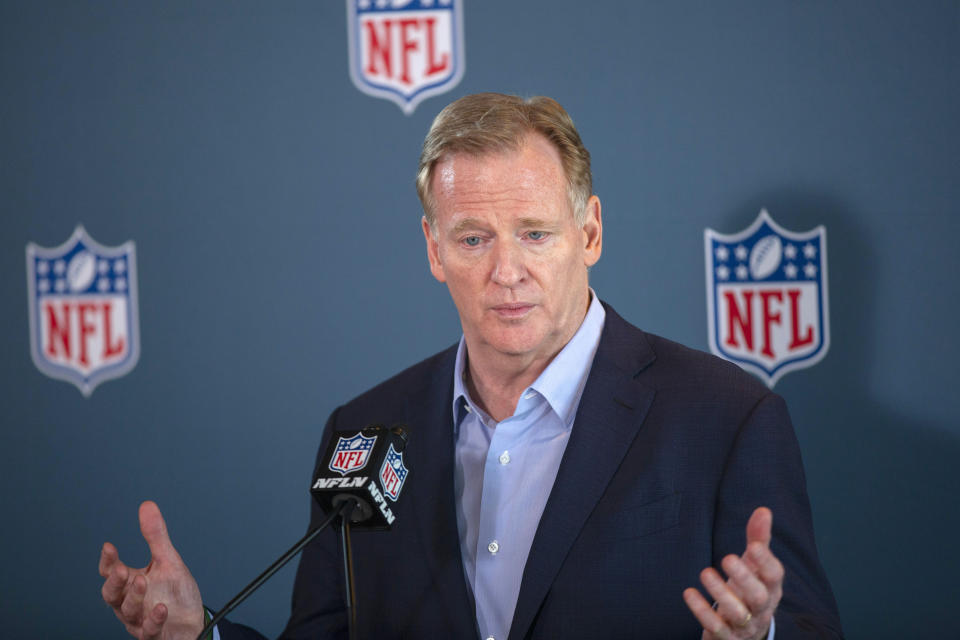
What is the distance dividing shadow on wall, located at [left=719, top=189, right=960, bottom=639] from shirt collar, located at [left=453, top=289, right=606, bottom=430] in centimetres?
88

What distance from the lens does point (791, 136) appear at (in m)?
2.30

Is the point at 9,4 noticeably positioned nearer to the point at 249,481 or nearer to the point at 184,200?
the point at 184,200

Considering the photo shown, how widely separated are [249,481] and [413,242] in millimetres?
876

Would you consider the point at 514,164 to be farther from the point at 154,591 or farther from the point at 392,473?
the point at 154,591

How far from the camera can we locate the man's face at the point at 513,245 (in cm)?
153

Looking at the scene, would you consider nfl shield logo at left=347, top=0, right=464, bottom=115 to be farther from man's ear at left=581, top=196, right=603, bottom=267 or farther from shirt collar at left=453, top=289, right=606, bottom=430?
shirt collar at left=453, top=289, right=606, bottom=430

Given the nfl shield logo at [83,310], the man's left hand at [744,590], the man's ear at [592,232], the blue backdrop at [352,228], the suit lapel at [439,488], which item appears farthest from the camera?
the nfl shield logo at [83,310]

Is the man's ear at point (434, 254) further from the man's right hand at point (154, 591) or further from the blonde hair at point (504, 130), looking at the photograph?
the man's right hand at point (154, 591)

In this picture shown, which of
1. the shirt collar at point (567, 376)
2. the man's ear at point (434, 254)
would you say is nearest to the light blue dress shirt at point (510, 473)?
the shirt collar at point (567, 376)

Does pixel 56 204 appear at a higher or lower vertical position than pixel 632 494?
higher

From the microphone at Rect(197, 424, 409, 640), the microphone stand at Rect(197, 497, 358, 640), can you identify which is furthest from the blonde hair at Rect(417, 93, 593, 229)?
the microphone stand at Rect(197, 497, 358, 640)

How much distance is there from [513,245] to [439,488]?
1.45ft

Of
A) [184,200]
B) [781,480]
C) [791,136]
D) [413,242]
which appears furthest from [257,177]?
[781,480]

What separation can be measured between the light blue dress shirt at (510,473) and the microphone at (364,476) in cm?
30
